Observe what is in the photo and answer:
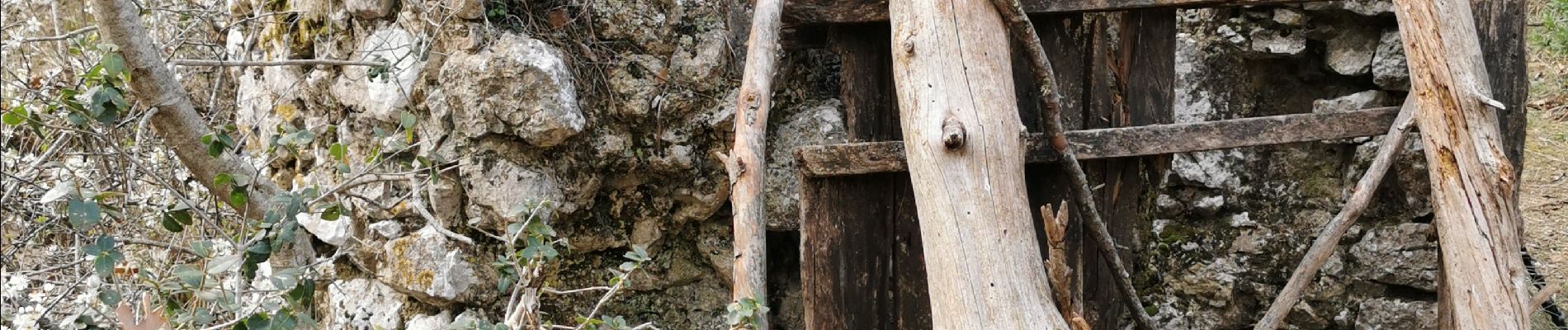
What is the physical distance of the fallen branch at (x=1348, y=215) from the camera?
2.63 m

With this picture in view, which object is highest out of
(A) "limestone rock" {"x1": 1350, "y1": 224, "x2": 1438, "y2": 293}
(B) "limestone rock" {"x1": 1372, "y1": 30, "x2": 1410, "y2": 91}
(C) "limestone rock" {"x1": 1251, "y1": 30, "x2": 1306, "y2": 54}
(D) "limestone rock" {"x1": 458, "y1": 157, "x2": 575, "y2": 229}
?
A: (C) "limestone rock" {"x1": 1251, "y1": 30, "x2": 1306, "y2": 54}

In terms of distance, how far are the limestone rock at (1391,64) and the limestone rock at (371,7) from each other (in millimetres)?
2563

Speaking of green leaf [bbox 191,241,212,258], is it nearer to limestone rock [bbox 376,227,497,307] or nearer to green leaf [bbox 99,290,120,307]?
green leaf [bbox 99,290,120,307]

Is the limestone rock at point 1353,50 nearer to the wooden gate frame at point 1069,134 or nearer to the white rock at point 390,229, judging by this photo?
the wooden gate frame at point 1069,134

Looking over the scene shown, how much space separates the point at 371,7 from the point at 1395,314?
2864 mm

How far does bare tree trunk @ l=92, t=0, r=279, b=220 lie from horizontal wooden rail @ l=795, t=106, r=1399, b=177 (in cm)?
125

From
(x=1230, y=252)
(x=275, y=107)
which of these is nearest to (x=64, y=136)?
(x=275, y=107)

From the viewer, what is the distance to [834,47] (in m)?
2.84

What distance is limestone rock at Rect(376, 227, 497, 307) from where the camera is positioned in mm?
3021

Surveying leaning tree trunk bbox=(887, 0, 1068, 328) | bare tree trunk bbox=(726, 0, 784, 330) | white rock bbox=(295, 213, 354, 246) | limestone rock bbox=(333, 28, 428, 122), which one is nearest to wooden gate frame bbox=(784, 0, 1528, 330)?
bare tree trunk bbox=(726, 0, 784, 330)

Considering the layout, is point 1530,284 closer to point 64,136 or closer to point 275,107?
point 275,107

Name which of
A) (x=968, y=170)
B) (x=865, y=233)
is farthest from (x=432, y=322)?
(x=968, y=170)

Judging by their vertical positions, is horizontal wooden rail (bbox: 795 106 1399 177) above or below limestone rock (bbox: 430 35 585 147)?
below

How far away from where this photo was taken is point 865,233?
2766 millimetres
